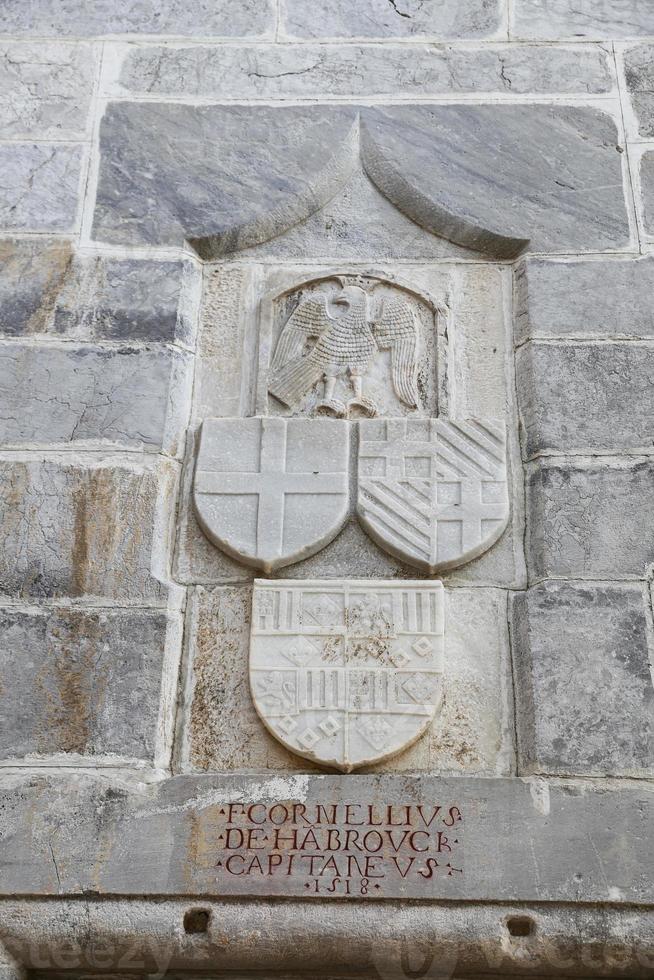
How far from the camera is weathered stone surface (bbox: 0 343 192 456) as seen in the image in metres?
2.96

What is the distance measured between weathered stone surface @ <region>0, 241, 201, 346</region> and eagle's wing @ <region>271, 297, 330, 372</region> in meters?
0.26

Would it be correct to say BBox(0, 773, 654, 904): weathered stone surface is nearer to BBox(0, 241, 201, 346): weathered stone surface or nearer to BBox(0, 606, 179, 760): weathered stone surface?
BBox(0, 606, 179, 760): weathered stone surface

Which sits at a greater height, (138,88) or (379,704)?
(138,88)

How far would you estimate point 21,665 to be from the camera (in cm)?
271

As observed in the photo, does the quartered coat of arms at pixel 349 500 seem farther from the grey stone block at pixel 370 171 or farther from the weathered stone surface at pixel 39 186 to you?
the weathered stone surface at pixel 39 186

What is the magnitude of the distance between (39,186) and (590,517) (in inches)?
72.8

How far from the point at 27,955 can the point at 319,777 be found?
29.6 inches

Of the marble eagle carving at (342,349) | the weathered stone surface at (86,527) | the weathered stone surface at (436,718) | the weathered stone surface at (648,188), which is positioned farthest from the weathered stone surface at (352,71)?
the weathered stone surface at (436,718)

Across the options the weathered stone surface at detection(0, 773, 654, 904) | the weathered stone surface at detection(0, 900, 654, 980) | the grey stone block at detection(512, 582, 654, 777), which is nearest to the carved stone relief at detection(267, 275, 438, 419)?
the grey stone block at detection(512, 582, 654, 777)

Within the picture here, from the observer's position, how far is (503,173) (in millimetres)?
3312

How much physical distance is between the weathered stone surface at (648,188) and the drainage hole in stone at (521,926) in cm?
190

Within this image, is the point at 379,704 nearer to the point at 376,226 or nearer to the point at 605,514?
the point at 605,514

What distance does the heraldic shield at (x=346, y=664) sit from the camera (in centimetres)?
261

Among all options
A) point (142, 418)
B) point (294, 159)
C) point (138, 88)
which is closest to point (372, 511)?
point (142, 418)
